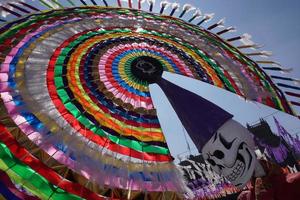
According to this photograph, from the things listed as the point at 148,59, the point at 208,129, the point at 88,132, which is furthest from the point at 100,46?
the point at 208,129

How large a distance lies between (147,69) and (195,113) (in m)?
1.84

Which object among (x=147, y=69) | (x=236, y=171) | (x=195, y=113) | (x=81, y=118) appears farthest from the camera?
(x=147, y=69)

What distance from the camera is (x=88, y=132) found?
22.0 ft

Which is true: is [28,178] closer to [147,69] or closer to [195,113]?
[195,113]

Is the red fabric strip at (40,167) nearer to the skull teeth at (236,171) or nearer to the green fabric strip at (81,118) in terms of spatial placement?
the green fabric strip at (81,118)

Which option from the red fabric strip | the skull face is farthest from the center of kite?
the red fabric strip

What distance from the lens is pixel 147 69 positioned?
330 inches

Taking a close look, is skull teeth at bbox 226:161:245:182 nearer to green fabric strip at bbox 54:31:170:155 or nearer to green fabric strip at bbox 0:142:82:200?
green fabric strip at bbox 54:31:170:155

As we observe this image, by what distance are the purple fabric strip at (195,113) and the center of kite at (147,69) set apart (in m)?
0.21

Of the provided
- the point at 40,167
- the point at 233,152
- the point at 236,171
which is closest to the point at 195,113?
the point at 233,152

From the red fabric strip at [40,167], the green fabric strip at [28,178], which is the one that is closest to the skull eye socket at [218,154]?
the red fabric strip at [40,167]

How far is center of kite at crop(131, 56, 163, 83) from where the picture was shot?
8.35 meters

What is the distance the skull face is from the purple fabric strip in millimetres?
188

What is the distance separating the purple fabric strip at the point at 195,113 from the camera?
7.24 metres
